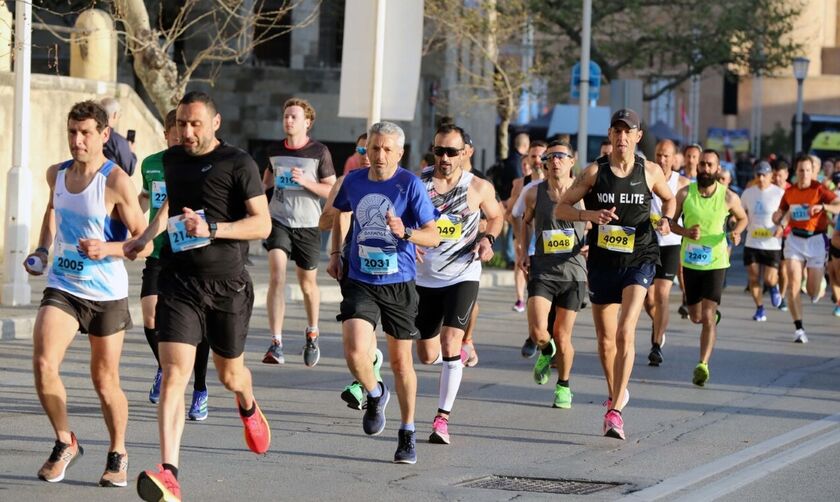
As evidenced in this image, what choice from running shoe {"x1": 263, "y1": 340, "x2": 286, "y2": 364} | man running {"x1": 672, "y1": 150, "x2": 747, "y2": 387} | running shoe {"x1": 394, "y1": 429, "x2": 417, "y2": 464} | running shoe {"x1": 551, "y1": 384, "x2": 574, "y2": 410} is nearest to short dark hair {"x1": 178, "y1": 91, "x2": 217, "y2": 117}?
running shoe {"x1": 394, "y1": 429, "x2": 417, "y2": 464}

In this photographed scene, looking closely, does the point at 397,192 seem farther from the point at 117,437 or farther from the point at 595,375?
the point at 595,375

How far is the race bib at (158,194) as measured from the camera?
A: 10.3m

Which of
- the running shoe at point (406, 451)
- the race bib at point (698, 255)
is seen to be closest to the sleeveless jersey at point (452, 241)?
the running shoe at point (406, 451)

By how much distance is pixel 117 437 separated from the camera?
25.3 ft

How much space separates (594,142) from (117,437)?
33.6 m

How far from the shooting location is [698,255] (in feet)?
45.1

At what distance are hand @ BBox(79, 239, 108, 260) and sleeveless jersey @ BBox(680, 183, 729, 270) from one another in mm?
7215

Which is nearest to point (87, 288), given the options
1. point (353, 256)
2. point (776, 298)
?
point (353, 256)

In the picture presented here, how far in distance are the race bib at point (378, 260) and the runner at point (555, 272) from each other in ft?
8.97

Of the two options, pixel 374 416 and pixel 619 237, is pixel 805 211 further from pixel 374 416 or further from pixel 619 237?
pixel 374 416

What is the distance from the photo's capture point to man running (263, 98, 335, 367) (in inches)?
503

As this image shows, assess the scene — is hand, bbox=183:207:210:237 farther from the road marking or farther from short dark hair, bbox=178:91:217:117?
the road marking

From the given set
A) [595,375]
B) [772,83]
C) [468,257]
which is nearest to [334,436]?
[468,257]

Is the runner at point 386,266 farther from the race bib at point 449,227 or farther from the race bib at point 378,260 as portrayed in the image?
the race bib at point 449,227
